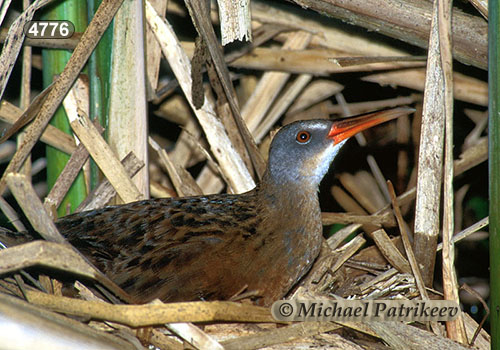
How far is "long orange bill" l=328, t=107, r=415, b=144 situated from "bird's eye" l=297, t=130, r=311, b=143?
0.28 ft

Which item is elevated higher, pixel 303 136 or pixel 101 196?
pixel 303 136

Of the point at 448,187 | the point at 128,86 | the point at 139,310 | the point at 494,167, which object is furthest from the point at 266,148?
the point at 139,310

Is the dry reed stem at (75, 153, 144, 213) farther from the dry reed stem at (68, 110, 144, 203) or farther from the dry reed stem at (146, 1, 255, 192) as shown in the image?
the dry reed stem at (146, 1, 255, 192)

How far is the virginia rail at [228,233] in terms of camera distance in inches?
91.4

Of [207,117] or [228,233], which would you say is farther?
[207,117]

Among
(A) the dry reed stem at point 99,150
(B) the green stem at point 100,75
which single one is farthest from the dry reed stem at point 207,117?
(A) the dry reed stem at point 99,150

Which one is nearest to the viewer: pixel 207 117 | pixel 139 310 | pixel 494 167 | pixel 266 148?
pixel 139 310

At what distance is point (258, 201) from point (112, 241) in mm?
606

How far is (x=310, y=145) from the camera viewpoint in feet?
8.81

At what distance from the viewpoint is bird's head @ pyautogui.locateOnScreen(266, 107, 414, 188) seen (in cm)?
262

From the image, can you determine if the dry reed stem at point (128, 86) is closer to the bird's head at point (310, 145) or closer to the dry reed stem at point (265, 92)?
the bird's head at point (310, 145)

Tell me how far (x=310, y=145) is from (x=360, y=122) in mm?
217

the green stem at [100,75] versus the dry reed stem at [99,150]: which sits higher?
the green stem at [100,75]

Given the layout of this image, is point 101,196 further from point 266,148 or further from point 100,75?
point 266,148
